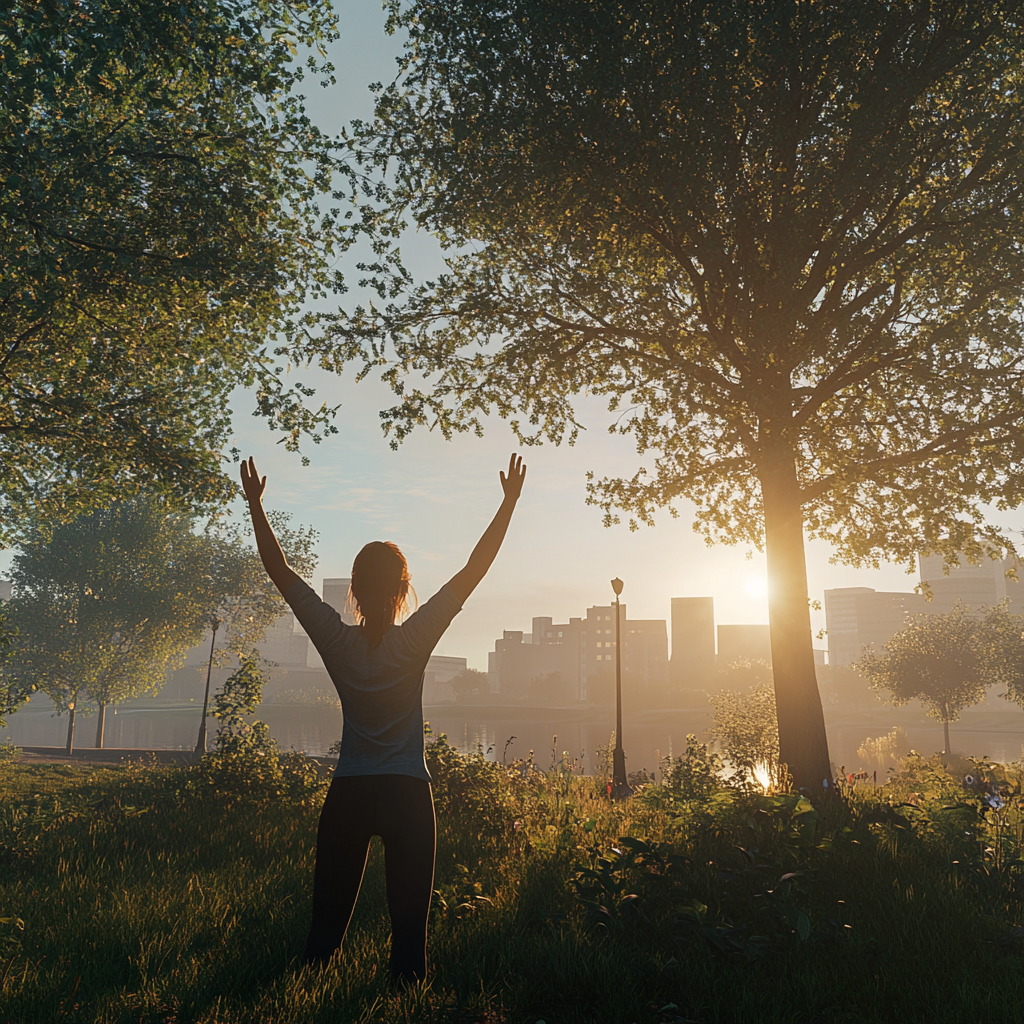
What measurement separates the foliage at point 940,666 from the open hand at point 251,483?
45.0 m

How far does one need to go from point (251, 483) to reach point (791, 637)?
9.11m

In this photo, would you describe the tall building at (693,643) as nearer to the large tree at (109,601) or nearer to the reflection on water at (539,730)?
the reflection on water at (539,730)

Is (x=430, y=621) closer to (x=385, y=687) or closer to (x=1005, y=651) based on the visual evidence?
(x=385, y=687)

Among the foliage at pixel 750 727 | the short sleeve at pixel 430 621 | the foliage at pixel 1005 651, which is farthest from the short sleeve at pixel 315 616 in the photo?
the foliage at pixel 1005 651

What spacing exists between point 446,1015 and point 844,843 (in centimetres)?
453

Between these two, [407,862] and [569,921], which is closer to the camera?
[407,862]

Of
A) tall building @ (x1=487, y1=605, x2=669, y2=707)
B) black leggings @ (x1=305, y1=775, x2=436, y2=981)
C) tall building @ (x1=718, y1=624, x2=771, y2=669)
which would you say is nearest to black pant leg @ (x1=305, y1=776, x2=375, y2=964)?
black leggings @ (x1=305, y1=775, x2=436, y2=981)

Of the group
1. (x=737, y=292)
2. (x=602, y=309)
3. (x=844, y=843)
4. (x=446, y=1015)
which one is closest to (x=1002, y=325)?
(x=737, y=292)

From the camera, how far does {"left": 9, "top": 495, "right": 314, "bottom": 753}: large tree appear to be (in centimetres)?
3136

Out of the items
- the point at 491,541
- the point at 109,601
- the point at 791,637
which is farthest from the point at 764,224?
the point at 109,601

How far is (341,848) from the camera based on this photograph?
2816 mm

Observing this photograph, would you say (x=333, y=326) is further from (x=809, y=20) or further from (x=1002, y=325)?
(x=1002, y=325)

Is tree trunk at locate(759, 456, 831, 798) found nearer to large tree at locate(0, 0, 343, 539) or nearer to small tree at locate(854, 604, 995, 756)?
large tree at locate(0, 0, 343, 539)

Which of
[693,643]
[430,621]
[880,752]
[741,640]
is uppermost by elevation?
[741,640]
